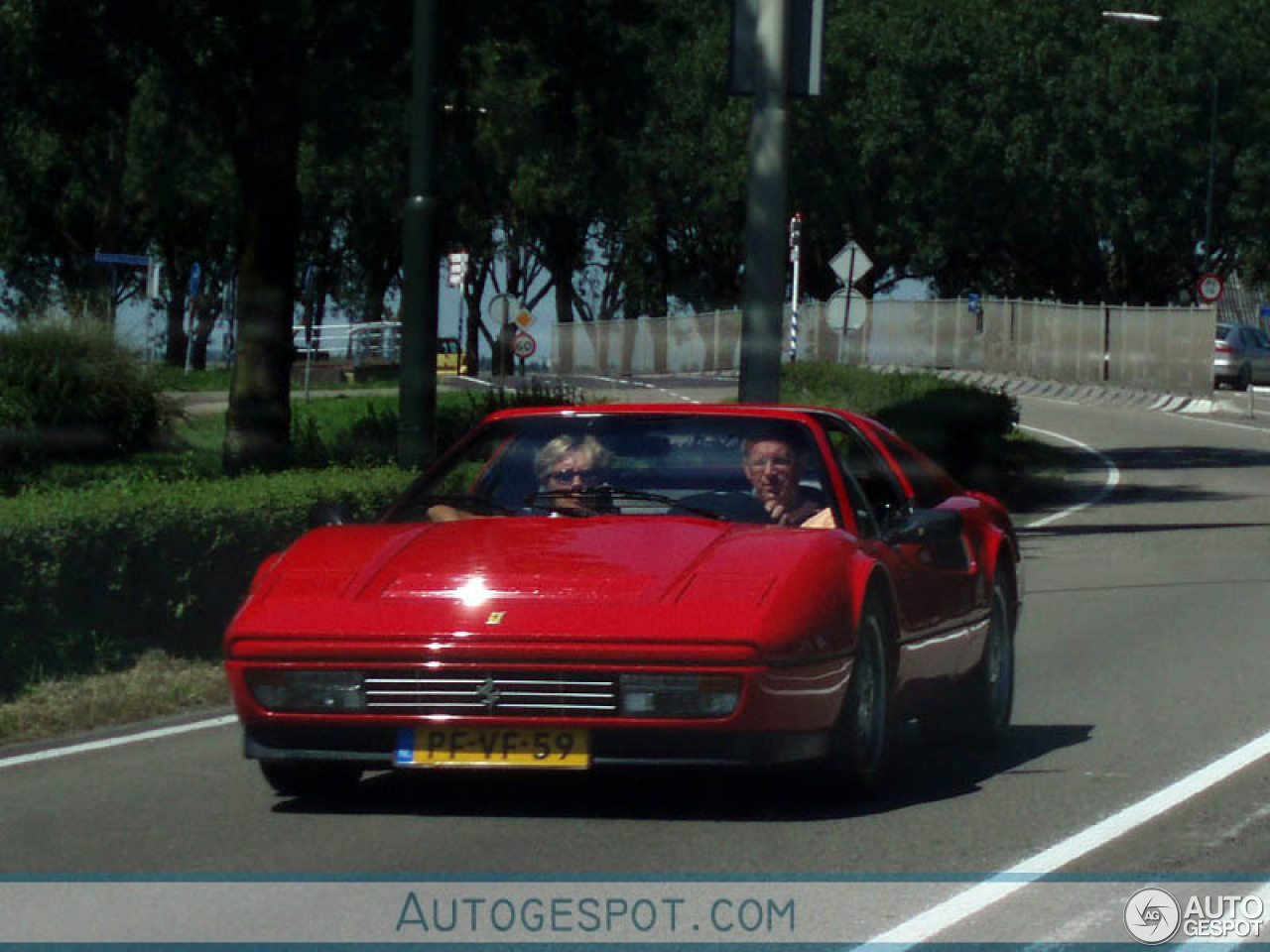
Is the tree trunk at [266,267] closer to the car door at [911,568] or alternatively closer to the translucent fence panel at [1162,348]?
the car door at [911,568]

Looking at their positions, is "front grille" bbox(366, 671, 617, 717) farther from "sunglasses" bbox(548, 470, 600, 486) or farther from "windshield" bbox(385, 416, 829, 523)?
"sunglasses" bbox(548, 470, 600, 486)

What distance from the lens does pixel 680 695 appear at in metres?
7.65

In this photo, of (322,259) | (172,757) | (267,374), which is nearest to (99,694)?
(172,757)

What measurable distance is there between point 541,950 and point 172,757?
391cm

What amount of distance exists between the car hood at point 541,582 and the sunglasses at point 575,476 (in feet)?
1.55

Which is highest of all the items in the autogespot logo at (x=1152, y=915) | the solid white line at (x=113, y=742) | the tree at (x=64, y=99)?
the tree at (x=64, y=99)

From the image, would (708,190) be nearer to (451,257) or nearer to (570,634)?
(451,257)

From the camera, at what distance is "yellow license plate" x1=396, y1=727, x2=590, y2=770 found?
7.69 metres

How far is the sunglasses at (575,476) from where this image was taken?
29.7 ft

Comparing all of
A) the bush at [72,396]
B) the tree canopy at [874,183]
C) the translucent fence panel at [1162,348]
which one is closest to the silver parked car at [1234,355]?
the translucent fence panel at [1162,348]

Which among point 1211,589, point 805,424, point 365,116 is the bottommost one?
point 1211,589

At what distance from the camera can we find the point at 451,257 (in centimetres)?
5462

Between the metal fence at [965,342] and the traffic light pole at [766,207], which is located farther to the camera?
the metal fence at [965,342]

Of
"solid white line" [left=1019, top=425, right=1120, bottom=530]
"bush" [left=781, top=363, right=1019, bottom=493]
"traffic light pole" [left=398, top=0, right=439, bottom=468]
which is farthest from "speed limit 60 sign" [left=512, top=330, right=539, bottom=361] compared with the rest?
"traffic light pole" [left=398, top=0, right=439, bottom=468]
